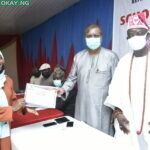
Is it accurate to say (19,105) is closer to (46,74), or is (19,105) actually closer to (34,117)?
(34,117)

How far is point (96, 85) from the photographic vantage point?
1.94 meters

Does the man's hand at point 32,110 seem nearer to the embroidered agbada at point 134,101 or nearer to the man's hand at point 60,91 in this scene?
the man's hand at point 60,91

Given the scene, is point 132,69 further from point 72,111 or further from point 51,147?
point 72,111

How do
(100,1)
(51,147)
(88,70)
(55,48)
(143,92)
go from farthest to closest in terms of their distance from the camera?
(55,48) → (100,1) → (88,70) → (143,92) → (51,147)

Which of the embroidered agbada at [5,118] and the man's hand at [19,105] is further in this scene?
the man's hand at [19,105]

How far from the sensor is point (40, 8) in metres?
3.91

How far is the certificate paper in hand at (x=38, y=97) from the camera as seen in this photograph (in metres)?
1.44

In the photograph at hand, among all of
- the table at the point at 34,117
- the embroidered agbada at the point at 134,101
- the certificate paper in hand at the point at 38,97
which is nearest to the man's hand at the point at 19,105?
the certificate paper in hand at the point at 38,97

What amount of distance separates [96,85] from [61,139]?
759mm

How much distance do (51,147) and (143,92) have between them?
0.74 metres

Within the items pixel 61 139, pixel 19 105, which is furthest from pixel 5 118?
pixel 61 139

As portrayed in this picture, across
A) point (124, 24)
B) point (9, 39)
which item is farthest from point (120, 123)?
point (9, 39)

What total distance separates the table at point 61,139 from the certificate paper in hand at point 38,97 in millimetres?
198

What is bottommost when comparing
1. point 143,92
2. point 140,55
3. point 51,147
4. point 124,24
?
point 51,147
